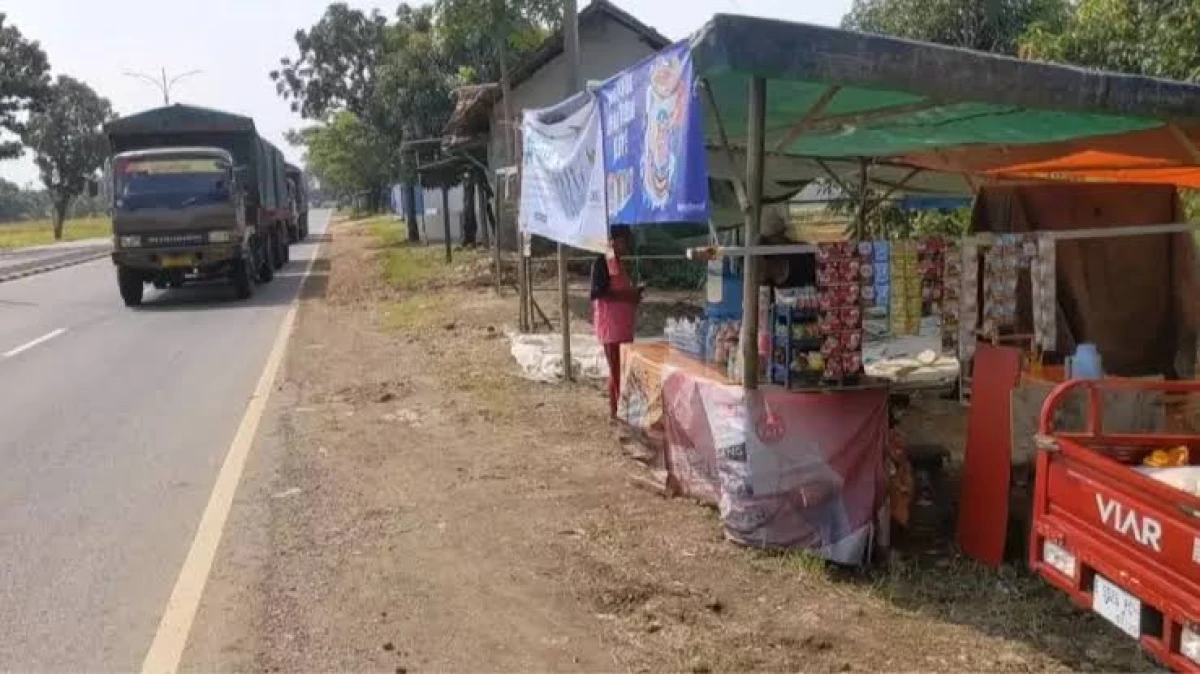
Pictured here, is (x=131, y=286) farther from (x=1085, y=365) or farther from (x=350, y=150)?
(x=350, y=150)

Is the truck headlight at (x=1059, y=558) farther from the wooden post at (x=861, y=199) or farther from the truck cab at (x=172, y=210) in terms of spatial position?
the truck cab at (x=172, y=210)

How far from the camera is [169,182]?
1836 centimetres

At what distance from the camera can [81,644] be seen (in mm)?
4625

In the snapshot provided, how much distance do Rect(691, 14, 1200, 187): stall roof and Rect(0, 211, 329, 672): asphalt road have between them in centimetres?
Answer: 359

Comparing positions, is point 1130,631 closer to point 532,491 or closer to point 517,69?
point 532,491

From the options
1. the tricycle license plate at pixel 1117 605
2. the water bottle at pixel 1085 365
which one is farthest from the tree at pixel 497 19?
the tricycle license plate at pixel 1117 605

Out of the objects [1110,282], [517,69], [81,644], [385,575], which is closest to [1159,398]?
[1110,282]

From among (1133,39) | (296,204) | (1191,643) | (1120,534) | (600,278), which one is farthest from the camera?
(296,204)

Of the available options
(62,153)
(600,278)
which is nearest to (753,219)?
(600,278)

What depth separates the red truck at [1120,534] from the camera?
126 inches

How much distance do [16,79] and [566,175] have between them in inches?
1976

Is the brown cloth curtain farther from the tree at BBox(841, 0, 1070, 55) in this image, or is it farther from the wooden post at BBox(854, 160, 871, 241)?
the tree at BBox(841, 0, 1070, 55)

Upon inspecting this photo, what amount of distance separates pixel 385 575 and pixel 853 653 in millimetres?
2252

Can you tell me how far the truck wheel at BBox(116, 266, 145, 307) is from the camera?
18844mm
